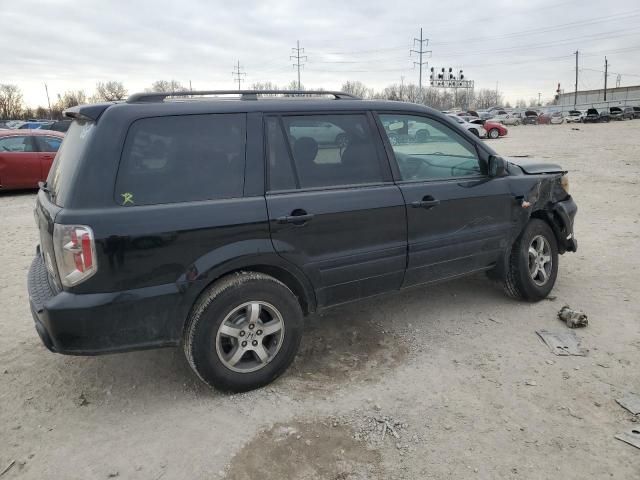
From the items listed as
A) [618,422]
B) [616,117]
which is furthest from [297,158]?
[616,117]

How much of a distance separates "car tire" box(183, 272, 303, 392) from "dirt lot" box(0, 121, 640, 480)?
0.56ft

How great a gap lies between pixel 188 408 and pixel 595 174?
483 inches

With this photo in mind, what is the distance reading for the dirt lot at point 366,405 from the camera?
2539 mm

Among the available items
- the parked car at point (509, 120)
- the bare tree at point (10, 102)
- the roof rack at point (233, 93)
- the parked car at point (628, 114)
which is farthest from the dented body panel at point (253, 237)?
the bare tree at point (10, 102)

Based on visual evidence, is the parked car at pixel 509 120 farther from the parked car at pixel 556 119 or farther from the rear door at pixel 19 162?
the rear door at pixel 19 162

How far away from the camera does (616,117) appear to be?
48.3 m

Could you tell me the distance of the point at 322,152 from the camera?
3375 mm

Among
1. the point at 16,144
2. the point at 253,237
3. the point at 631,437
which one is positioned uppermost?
the point at 16,144

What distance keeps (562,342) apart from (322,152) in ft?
7.80

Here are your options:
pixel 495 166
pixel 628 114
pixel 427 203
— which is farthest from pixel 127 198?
A: pixel 628 114

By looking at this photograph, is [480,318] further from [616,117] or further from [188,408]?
[616,117]

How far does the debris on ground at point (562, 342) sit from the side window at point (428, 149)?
143 centimetres

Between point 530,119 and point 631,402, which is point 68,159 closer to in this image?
point 631,402

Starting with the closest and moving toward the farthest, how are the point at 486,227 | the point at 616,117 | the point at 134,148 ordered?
the point at 134,148 → the point at 486,227 → the point at 616,117
